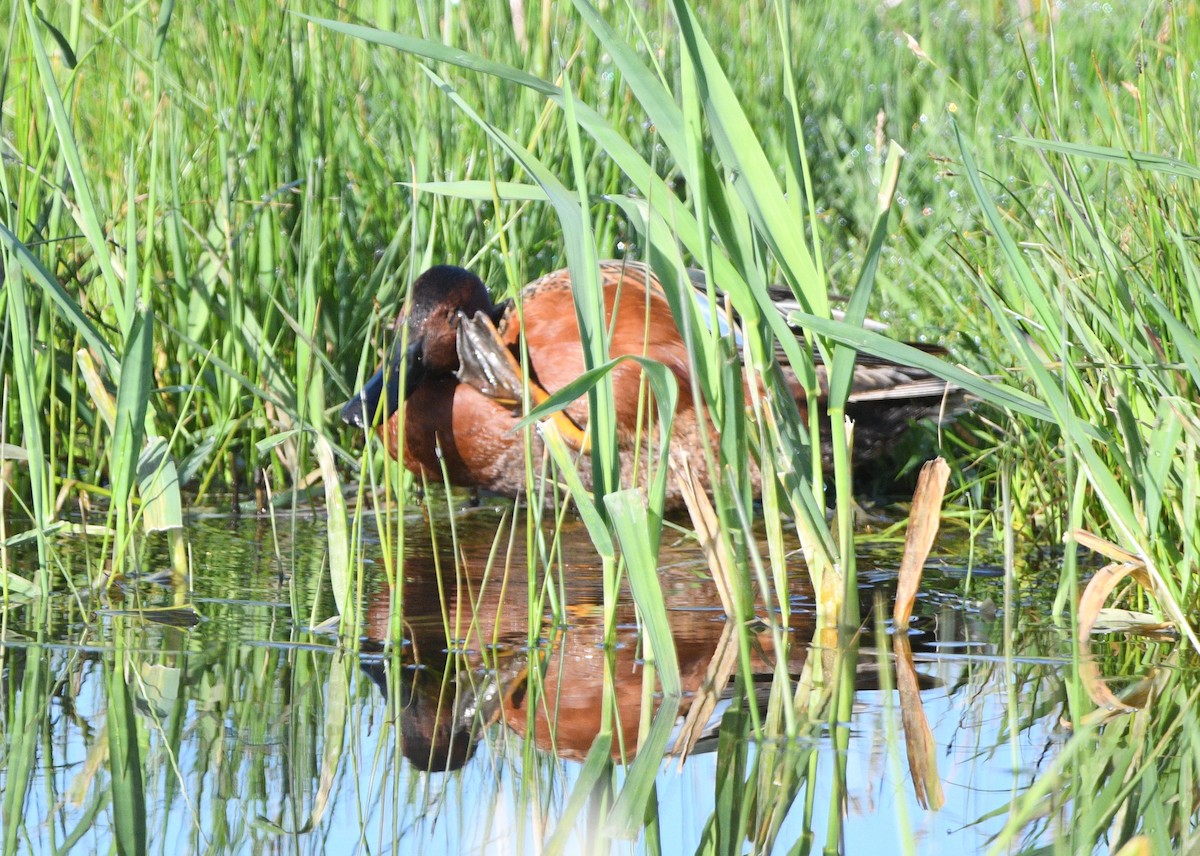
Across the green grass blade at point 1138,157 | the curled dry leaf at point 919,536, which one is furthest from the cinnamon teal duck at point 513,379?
the green grass blade at point 1138,157

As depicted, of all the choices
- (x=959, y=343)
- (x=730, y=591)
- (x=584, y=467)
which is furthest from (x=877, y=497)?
(x=730, y=591)

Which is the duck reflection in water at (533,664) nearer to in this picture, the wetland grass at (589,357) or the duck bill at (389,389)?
the wetland grass at (589,357)

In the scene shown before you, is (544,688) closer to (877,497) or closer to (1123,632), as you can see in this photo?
(1123,632)

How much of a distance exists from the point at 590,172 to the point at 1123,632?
8.86ft

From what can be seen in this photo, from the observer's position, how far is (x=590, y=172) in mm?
4816

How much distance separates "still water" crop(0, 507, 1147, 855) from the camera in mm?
1717

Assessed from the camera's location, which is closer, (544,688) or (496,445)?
(544,688)

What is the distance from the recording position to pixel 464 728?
2084 millimetres

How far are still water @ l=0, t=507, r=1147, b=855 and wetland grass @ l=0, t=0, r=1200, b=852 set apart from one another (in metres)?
0.01

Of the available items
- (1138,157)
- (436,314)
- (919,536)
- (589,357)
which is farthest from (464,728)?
(436,314)


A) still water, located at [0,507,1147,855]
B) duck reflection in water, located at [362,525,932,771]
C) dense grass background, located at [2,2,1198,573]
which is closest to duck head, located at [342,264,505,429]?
dense grass background, located at [2,2,1198,573]

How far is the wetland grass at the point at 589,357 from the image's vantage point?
1.93m

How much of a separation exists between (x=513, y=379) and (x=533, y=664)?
5.75 ft

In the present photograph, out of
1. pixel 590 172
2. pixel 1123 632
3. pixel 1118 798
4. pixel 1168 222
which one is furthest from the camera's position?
pixel 590 172
